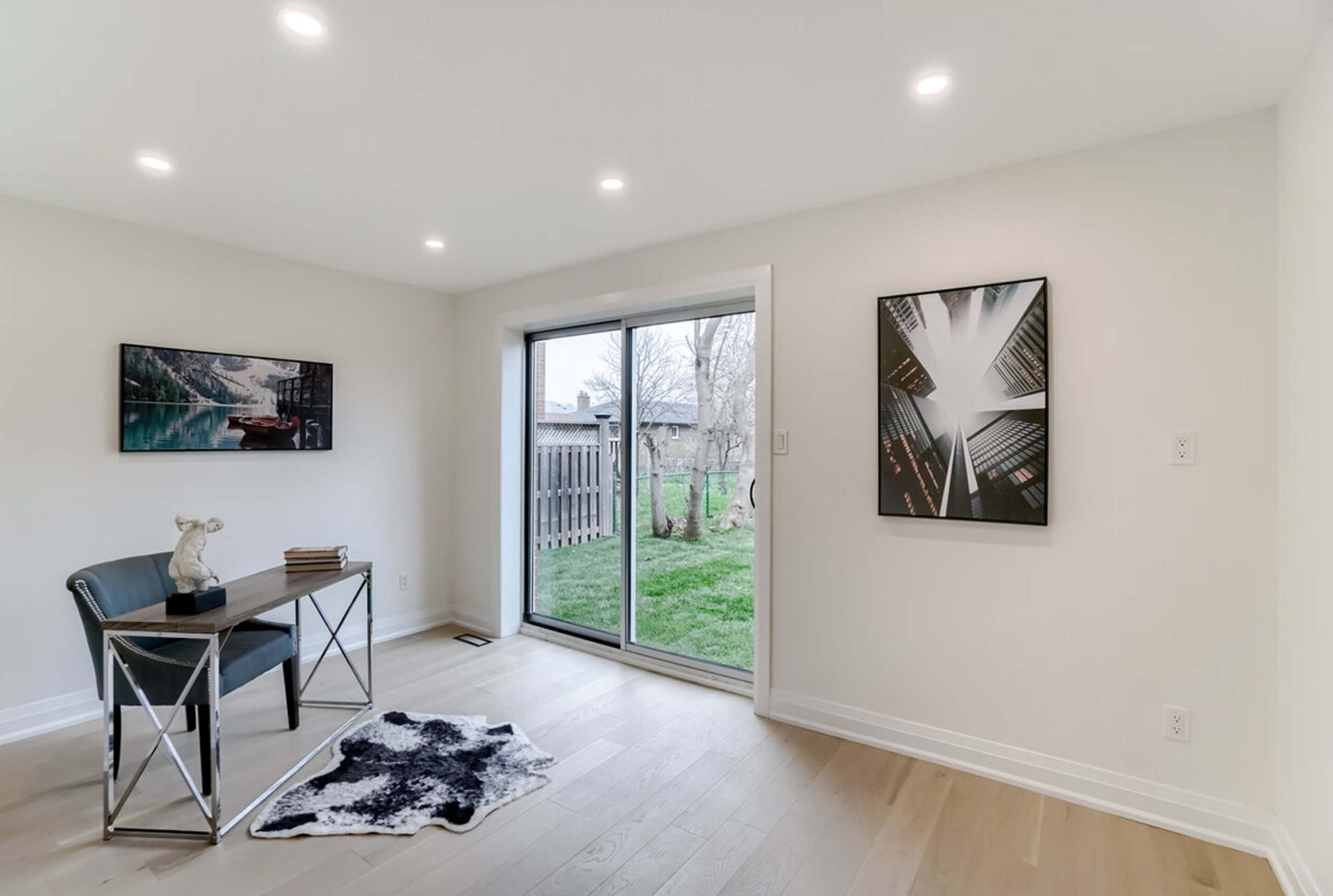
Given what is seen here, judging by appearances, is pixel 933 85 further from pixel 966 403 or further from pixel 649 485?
pixel 649 485

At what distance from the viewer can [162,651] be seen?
8.29ft

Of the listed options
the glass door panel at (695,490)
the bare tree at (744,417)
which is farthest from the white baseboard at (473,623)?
the bare tree at (744,417)

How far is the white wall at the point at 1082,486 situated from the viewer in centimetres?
207

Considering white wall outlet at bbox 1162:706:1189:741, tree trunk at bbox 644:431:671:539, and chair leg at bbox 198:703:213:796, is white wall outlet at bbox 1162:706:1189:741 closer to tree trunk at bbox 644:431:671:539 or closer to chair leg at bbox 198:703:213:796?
tree trunk at bbox 644:431:671:539

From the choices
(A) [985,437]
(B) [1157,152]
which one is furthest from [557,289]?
(B) [1157,152]

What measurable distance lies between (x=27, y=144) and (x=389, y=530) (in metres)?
2.68

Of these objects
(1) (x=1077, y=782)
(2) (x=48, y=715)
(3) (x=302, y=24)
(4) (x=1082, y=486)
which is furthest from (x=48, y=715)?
(4) (x=1082, y=486)

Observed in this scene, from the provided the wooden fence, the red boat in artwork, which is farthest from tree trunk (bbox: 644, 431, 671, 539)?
the red boat in artwork

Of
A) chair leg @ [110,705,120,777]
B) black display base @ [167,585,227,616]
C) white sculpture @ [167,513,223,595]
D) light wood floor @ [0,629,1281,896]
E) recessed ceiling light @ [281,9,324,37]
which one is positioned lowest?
light wood floor @ [0,629,1281,896]

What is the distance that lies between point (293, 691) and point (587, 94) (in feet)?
9.48

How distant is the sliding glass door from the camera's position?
138 inches

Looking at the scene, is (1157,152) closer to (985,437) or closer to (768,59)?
(985,437)

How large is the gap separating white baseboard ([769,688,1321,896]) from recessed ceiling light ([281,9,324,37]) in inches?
124

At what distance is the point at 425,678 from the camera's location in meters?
3.52
